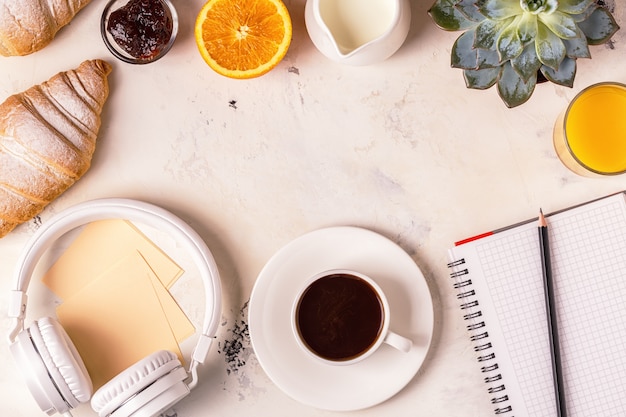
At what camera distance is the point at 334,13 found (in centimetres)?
118

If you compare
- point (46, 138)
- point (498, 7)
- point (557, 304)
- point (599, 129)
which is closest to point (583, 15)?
point (498, 7)

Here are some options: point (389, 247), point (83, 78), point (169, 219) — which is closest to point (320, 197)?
point (389, 247)

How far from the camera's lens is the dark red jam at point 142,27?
1.21m

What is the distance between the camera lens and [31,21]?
1.21 m

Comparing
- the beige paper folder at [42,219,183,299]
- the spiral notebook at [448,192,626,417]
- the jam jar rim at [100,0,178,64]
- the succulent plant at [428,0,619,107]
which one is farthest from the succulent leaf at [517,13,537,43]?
the beige paper folder at [42,219,183,299]

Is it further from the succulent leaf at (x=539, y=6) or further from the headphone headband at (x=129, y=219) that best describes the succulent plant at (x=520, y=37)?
the headphone headband at (x=129, y=219)

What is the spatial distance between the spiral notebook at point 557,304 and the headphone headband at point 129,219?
17.3 inches

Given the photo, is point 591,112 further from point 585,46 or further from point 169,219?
point 169,219

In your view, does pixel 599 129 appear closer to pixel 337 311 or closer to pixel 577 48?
pixel 577 48

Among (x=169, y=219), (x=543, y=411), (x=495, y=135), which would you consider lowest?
(x=543, y=411)

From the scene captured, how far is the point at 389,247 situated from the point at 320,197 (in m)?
0.16

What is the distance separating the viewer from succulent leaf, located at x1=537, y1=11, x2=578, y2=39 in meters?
1.02

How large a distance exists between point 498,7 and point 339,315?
0.56 meters

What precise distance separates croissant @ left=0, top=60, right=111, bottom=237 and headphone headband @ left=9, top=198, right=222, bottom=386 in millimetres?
60
